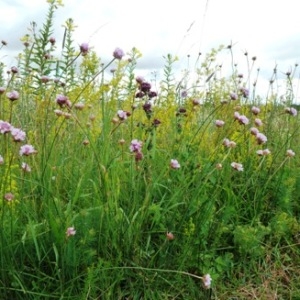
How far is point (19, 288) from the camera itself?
2.06m

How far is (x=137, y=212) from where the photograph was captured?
221 cm

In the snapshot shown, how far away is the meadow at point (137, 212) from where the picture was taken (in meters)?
2.09

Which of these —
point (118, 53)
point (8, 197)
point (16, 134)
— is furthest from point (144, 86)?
point (8, 197)

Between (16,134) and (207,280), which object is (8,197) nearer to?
(16,134)

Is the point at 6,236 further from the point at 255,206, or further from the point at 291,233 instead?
the point at 291,233

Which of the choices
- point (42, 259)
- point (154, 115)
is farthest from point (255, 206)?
point (42, 259)

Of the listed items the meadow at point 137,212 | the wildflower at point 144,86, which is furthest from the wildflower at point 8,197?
the wildflower at point 144,86

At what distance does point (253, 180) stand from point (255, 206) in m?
0.19

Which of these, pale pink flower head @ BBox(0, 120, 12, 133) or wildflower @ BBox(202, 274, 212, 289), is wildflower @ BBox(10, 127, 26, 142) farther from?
wildflower @ BBox(202, 274, 212, 289)

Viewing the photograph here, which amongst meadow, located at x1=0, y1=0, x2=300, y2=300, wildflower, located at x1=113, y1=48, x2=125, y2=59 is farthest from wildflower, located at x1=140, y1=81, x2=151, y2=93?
wildflower, located at x1=113, y1=48, x2=125, y2=59

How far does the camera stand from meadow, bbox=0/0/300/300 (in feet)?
6.85

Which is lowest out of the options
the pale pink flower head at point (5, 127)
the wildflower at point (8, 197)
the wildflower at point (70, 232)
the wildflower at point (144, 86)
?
the wildflower at point (70, 232)

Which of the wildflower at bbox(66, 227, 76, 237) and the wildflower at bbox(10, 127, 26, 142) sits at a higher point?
the wildflower at bbox(10, 127, 26, 142)

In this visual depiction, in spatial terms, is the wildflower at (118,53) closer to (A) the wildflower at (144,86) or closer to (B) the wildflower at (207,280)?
(A) the wildflower at (144,86)
